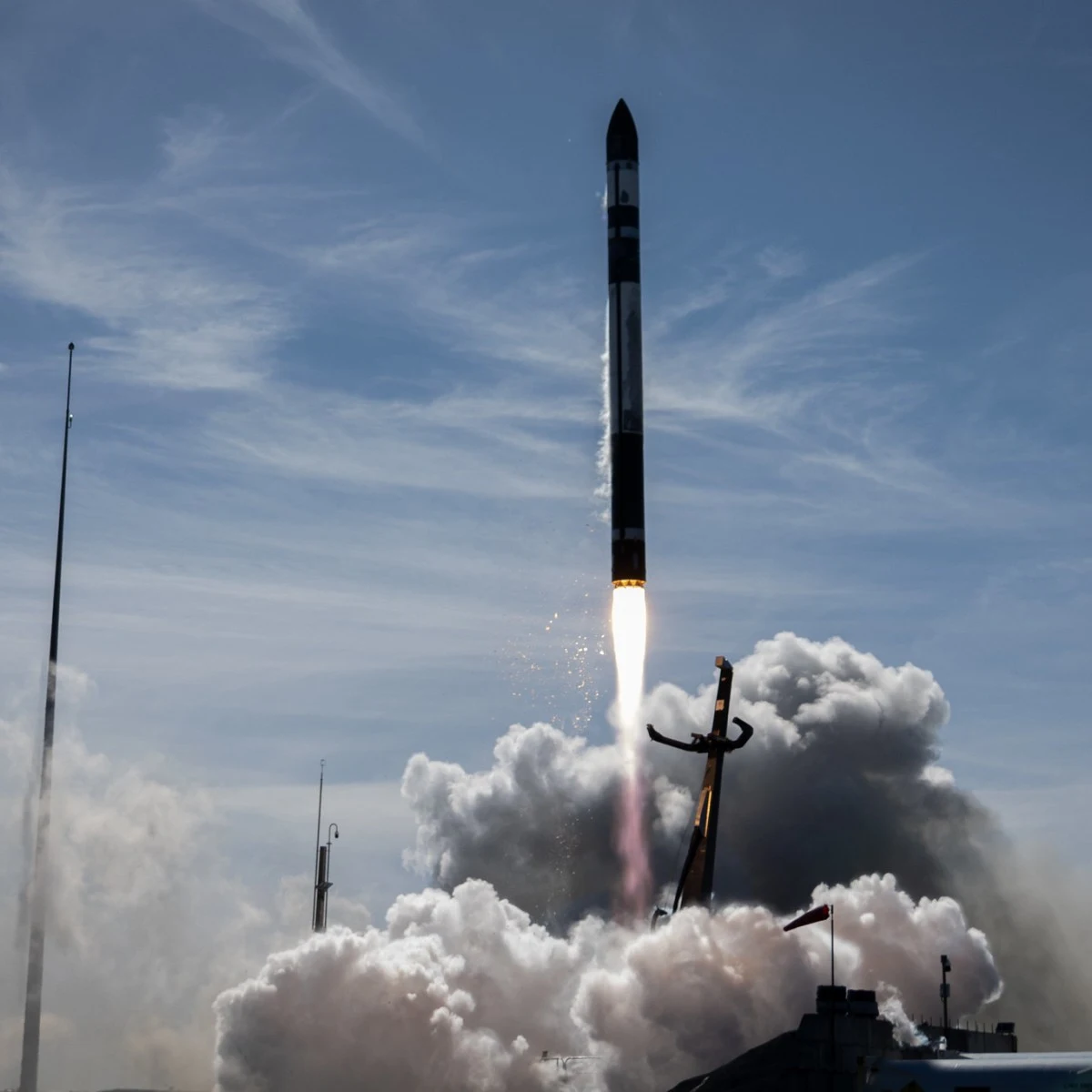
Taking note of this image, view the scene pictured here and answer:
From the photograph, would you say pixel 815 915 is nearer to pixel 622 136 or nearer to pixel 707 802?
pixel 707 802

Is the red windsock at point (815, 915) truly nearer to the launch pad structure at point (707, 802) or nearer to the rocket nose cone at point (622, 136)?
the launch pad structure at point (707, 802)

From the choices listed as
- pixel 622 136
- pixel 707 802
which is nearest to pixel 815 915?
pixel 707 802

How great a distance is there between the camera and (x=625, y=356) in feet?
393

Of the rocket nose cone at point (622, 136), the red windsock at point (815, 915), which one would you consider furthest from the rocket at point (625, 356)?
the red windsock at point (815, 915)

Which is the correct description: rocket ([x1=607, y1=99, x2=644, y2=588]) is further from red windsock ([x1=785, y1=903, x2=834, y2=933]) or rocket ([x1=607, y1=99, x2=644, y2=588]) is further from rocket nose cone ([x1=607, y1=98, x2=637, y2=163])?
red windsock ([x1=785, y1=903, x2=834, y2=933])

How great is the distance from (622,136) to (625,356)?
1573cm

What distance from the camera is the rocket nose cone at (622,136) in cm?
12388

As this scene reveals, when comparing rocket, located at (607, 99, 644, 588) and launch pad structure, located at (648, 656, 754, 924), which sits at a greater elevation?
rocket, located at (607, 99, 644, 588)

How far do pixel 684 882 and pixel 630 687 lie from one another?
17771 millimetres

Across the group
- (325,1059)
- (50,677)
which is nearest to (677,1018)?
(325,1059)

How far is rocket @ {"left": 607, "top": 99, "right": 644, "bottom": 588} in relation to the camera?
11731 centimetres

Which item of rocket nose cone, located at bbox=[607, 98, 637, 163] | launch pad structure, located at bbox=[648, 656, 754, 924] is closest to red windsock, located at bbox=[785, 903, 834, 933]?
launch pad structure, located at bbox=[648, 656, 754, 924]

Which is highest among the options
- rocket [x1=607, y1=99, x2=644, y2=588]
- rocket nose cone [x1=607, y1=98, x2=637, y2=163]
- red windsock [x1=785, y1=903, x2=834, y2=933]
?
rocket nose cone [x1=607, y1=98, x2=637, y2=163]

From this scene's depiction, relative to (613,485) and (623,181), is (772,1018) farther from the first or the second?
(623,181)
